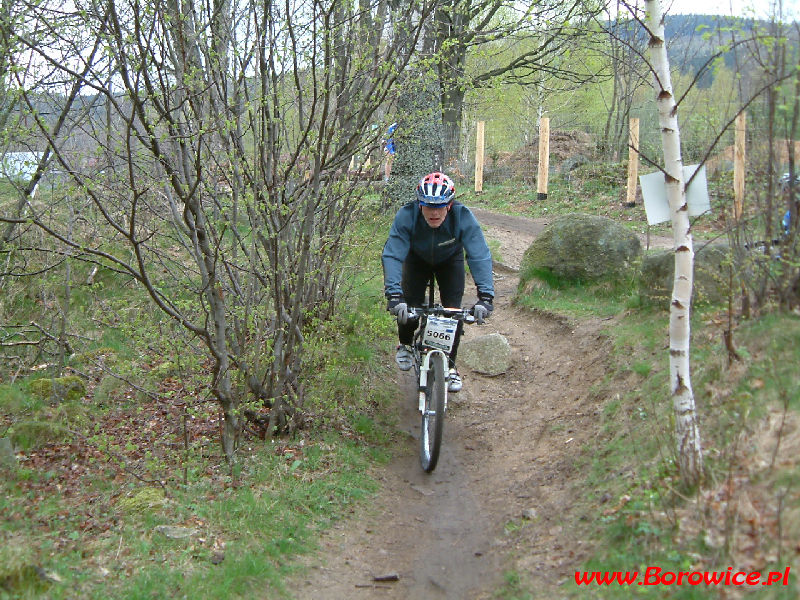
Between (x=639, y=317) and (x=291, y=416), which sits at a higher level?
(x=639, y=317)

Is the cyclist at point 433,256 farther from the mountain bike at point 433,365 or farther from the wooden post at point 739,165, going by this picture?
the wooden post at point 739,165

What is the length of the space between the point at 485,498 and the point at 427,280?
215 cm

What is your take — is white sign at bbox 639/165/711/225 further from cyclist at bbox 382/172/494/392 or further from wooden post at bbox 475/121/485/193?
wooden post at bbox 475/121/485/193


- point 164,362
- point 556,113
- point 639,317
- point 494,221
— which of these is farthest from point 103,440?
point 556,113

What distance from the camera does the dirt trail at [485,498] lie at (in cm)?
422

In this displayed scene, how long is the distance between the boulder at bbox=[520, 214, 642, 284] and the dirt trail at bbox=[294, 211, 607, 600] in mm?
1182

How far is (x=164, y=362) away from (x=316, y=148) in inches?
154

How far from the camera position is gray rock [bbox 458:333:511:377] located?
8.15 meters

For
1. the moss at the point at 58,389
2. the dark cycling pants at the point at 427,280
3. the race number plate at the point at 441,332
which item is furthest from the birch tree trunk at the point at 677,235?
the moss at the point at 58,389

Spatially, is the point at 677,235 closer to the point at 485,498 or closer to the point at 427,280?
the point at 485,498

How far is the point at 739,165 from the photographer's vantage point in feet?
16.1

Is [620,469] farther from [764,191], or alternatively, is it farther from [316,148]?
[316,148]

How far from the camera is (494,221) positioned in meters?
16.6

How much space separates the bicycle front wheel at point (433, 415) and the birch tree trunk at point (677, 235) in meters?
2.00
